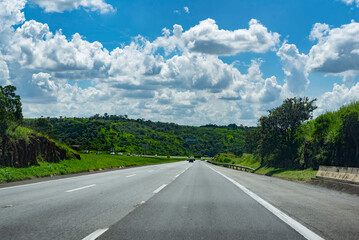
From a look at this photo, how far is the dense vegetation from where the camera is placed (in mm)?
22000

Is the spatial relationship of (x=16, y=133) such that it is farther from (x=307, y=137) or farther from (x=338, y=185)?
(x=307, y=137)

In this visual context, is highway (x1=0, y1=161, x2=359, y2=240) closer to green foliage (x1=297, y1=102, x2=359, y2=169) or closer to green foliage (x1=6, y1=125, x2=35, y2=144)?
green foliage (x1=6, y1=125, x2=35, y2=144)

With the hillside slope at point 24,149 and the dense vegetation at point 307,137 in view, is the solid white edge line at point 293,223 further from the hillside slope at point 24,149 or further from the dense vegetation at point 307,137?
the hillside slope at point 24,149

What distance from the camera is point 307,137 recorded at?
31250 millimetres

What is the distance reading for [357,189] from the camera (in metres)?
13.7

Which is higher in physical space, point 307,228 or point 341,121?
point 341,121

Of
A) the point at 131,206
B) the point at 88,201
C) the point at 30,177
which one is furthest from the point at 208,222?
the point at 30,177

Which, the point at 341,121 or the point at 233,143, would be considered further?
the point at 233,143

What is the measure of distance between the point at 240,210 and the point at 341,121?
56.7ft

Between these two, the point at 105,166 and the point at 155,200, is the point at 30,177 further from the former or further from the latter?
the point at 105,166

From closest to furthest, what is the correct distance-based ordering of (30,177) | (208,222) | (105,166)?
(208,222), (30,177), (105,166)

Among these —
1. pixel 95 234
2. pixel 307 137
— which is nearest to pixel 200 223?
pixel 95 234

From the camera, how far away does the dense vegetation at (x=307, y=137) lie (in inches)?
866

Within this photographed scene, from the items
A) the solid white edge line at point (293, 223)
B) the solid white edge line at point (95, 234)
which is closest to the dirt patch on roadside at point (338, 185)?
the solid white edge line at point (293, 223)
